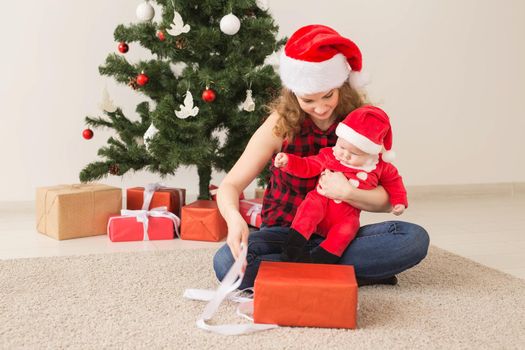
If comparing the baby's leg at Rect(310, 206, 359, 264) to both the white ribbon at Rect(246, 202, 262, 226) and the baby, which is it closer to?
the baby

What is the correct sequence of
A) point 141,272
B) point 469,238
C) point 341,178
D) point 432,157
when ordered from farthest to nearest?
point 432,157, point 469,238, point 141,272, point 341,178

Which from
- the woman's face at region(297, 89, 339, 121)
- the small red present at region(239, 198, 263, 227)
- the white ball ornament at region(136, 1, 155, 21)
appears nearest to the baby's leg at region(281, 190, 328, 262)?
the woman's face at region(297, 89, 339, 121)

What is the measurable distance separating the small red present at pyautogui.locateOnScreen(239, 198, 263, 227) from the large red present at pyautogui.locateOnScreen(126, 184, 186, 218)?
272mm

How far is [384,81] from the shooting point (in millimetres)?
3287

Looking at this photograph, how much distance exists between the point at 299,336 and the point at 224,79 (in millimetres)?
1188

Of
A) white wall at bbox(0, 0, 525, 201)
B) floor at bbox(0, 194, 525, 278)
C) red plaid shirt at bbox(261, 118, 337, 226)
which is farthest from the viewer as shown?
white wall at bbox(0, 0, 525, 201)

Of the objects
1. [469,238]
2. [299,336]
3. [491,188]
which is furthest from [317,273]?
[491,188]

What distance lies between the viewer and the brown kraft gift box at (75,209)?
2289 mm

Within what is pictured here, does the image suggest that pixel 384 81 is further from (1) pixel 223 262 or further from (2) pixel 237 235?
(2) pixel 237 235

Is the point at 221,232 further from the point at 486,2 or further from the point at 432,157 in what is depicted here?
the point at 486,2

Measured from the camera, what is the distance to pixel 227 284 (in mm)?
1389

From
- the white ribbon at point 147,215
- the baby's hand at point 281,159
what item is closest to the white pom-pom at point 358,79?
the baby's hand at point 281,159

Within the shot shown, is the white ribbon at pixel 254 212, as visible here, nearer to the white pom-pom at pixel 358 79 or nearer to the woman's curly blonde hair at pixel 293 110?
the woman's curly blonde hair at pixel 293 110

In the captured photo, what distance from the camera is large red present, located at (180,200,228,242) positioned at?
229 centimetres
